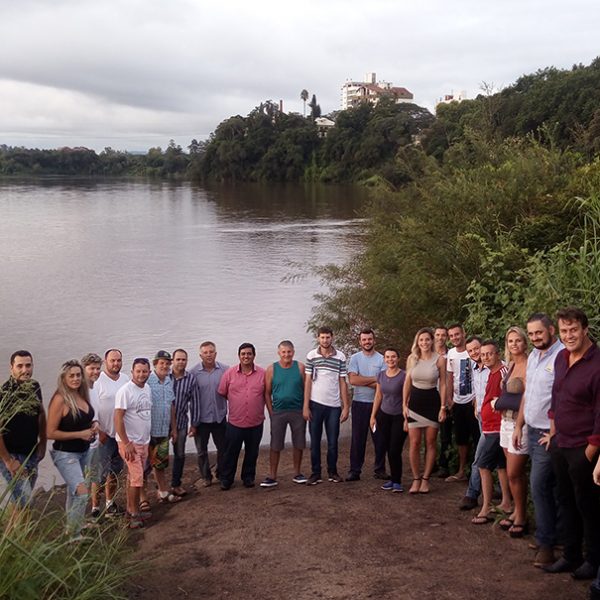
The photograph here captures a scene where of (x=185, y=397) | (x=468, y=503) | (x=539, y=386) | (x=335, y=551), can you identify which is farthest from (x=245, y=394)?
(x=539, y=386)

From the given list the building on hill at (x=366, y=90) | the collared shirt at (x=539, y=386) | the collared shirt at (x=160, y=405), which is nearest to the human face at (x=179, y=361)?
the collared shirt at (x=160, y=405)

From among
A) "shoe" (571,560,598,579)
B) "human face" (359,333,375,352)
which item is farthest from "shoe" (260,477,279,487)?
"shoe" (571,560,598,579)

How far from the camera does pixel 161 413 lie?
7.40 metres

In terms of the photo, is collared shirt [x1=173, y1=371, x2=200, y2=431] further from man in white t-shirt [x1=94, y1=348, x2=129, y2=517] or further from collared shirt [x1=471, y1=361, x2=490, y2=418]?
collared shirt [x1=471, y1=361, x2=490, y2=418]

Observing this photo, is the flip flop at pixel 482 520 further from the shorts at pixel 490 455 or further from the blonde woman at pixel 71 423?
the blonde woman at pixel 71 423

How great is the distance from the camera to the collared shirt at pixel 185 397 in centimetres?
779

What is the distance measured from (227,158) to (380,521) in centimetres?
8855

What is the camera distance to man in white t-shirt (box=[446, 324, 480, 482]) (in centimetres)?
733

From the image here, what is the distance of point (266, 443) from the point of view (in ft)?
39.5

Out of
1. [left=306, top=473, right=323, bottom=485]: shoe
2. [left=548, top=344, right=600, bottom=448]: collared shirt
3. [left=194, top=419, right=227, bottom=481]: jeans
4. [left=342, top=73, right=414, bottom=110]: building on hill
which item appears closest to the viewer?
[left=548, top=344, right=600, bottom=448]: collared shirt

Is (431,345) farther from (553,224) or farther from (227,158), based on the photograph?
(227,158)

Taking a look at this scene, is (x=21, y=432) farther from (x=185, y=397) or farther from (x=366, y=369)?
(x=366, y=369)

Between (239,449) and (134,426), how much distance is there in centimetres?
124

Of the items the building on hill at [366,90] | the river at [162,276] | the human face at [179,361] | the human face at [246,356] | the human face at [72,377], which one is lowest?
the river at [162,276]
